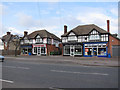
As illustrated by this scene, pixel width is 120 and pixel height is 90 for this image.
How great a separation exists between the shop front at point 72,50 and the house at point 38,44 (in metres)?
6.45

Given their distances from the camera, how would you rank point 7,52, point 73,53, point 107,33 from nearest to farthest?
point 107,33, point 73,53, point 7,52

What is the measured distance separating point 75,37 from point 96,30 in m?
6.09

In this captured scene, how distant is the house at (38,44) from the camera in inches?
1601

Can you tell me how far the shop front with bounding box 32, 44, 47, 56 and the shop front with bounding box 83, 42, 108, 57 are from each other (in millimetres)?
13398

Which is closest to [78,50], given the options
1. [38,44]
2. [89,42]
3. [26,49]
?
[89,42]

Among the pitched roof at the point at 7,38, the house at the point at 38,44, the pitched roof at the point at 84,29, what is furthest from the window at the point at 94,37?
the pitched roof at the point at 7,38

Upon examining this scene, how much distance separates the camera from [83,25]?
128 ft

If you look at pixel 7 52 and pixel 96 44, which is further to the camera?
pixel 7 52

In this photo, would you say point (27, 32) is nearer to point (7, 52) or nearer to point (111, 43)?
point (7, 52)

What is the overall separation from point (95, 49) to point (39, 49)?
18114 millimetres

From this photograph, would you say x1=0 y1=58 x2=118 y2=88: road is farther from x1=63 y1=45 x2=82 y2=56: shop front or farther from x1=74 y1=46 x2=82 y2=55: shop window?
x1=63 y1=45 x2=82 y2=56: shop front

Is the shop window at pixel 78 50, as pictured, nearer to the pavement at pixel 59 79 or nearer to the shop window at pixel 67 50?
the shop window at pixel 67 50

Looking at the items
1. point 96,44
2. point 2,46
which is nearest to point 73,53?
point 96,44

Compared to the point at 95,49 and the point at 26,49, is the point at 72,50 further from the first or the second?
the point at 26,49
